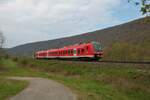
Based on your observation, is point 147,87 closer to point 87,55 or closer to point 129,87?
point 129,87

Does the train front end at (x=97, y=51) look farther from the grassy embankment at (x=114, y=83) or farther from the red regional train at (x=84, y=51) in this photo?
the grassy embankment at (x=114, y=83)

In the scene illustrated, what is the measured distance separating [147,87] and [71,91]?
17.2 feet

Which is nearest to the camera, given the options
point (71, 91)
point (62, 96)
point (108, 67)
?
point (62, 96)

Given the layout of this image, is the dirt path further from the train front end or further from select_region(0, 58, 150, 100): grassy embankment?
the train front end

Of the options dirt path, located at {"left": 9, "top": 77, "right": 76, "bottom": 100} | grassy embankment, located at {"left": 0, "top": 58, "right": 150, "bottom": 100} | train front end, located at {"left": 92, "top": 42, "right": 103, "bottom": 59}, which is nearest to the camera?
dirt path, located at {"left": 9, "top": 77, "right": 76, "bottom": 100}

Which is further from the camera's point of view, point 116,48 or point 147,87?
point 116,48

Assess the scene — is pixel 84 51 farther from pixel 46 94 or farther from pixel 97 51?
pixel 46 94

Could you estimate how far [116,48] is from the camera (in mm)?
70688

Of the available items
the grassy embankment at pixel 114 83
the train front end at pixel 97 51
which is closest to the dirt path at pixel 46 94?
the grassy embankment at pixel 114 83

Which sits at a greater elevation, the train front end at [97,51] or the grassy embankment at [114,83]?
the train front end at [97,51]

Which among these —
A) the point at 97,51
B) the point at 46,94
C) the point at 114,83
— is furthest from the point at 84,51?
the point at 46,94

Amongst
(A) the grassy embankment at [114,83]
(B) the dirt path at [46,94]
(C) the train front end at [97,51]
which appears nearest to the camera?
(B) the dirt path at [46,94]

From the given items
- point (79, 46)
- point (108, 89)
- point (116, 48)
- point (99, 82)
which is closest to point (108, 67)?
point (99, 82)

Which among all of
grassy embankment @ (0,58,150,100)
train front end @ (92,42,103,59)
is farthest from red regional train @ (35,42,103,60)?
grassy embankment @ (0,58,150,100)
